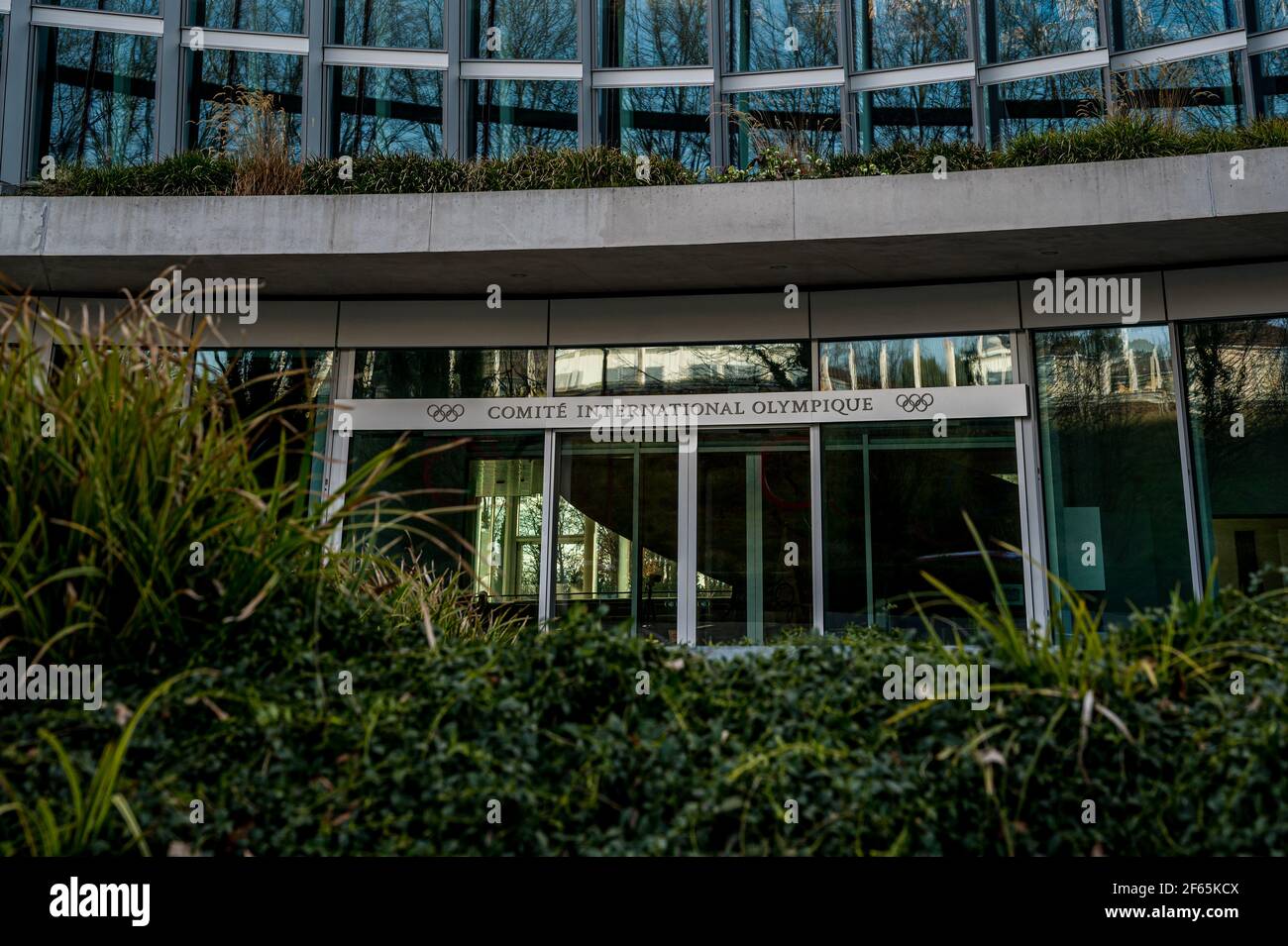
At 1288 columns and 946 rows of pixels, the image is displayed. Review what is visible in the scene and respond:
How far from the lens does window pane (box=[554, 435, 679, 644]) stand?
→ 1265cm

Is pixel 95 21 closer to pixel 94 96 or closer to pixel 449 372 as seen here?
pixel 94 96

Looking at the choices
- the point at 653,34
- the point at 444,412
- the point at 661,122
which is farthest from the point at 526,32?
the point at 444,412

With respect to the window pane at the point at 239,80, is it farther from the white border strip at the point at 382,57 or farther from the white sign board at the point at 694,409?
the white sign board at the point at 694,409

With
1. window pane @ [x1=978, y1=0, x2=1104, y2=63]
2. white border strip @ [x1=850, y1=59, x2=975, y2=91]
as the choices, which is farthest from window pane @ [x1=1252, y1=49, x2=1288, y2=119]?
Result: white border strip @ [x1=850, y1=59, x2=975, y2=91]

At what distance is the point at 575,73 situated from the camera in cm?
1462

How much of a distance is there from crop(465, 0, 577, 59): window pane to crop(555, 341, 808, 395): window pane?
4.39 m

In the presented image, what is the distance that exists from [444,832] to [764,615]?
31.7 ft

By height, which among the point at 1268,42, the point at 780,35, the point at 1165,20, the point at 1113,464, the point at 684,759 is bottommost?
the point at 684,759

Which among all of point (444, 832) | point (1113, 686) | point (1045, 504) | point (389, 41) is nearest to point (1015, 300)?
point (1045, 504)

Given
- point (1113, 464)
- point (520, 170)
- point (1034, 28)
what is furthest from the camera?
point (1034, 28)

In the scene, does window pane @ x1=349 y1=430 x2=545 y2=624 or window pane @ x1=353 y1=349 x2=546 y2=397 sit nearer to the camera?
window pane @ x1=349 y1=430 x2=545 y2=624

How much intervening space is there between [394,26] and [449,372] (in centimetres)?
506

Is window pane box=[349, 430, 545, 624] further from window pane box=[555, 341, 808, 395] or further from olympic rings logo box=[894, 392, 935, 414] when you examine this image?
olympic rings logo box=[894, 392, 935, 414]
